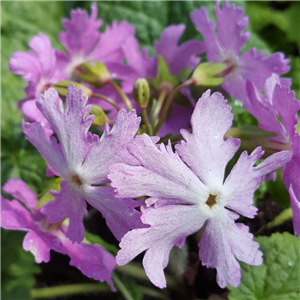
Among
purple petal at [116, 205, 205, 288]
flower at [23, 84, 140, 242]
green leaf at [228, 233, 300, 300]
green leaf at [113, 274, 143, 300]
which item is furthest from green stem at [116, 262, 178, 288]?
purple petal at [116, 205, 205, 288]

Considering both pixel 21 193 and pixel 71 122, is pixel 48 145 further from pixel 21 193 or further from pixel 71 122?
pixel 21 193

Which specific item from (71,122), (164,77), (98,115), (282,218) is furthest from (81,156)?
(282,218)

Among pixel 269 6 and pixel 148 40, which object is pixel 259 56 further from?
pixel 269 6

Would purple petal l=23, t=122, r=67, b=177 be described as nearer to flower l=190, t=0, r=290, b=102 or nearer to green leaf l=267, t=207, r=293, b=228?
flower l=190, t=0, r=290, b=102

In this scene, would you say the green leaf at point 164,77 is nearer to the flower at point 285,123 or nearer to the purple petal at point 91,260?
the flower at point 285,123

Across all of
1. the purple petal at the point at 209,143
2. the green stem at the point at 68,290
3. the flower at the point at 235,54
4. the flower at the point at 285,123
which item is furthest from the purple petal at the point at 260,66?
the green stem at the point at 68,290
